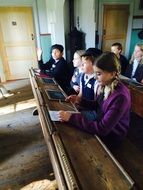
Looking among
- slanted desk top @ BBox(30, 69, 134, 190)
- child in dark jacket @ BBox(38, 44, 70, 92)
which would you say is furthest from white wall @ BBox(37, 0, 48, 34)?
slanted desk top @ BBox(30, 69, 134, 190)

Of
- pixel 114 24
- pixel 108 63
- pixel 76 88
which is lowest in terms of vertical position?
pixel 76 88

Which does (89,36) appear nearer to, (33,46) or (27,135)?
(33,46)

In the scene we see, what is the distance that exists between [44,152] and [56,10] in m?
3.54

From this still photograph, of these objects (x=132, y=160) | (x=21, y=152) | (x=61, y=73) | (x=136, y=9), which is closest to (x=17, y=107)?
(x=61, y=73)

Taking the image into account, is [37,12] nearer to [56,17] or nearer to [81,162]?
[56,17]

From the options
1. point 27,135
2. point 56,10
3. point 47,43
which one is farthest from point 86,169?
point 47,43

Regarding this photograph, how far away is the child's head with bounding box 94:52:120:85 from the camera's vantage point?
1141 millimetres

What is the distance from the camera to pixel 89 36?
4734mm

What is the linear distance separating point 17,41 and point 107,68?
448 centimetres

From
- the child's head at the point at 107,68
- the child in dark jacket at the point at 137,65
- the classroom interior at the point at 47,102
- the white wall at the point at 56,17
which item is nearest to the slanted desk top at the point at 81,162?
the classroom interior at the point at 47,102

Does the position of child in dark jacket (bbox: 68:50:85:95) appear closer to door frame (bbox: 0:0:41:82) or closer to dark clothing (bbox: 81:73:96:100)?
dark clothing (bbox: 81:73:96:100)

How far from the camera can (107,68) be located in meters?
1.14

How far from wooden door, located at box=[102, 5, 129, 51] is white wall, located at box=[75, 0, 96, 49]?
2.54ft

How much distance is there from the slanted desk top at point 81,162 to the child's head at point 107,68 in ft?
1.36
